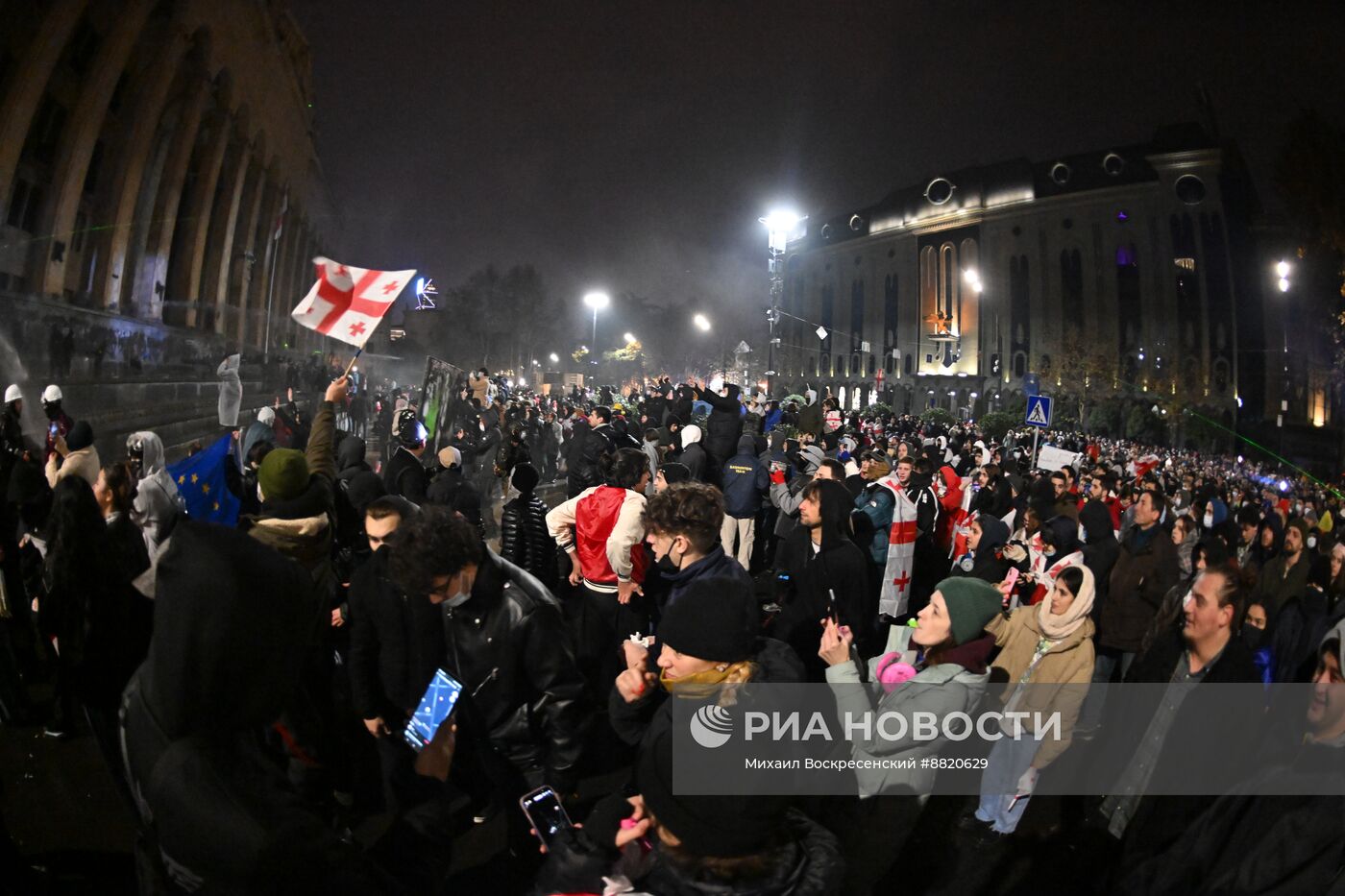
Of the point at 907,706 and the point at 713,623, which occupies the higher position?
the point at 713,623

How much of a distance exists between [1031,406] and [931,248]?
74511 millimetres

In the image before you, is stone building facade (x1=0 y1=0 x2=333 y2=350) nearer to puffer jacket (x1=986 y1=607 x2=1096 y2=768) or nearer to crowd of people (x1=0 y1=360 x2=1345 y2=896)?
crowd of people (x1=0 y1=360 x2=1345 y2=896)

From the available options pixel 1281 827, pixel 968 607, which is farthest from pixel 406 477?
pixel 1281 827

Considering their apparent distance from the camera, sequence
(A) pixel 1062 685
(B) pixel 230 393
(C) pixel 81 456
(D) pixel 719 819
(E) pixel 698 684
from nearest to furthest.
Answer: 1. (D) pixel 719 819
2. (E) pixel 698 684
3. (A) pixel 1062 685
4. (C) pixel 81 456
5. (B) pixel 230 393

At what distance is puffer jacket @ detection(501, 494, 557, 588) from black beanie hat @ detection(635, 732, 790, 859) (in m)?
3.95

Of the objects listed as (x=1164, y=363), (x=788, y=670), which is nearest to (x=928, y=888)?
(x=788, y=670)

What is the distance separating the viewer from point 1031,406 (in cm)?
1418

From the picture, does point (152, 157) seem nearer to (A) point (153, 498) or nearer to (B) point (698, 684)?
(A) point (153, 498)

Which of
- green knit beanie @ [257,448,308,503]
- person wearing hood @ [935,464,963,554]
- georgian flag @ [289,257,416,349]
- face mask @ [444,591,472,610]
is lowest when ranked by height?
person wearing hood @ [935,464,963,554]

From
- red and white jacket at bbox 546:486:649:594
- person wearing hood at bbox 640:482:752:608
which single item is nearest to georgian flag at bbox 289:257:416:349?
red and white jacket at bbox 546:486:649:594

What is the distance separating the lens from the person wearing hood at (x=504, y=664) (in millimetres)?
3211

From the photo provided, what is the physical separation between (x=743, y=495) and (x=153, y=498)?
5932mm

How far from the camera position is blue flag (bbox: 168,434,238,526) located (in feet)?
21.0

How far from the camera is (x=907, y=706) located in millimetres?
3047
